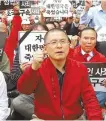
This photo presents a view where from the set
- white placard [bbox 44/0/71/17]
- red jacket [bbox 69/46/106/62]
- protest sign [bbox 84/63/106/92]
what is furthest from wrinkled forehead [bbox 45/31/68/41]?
white placard [bbox 44/0/71/17]

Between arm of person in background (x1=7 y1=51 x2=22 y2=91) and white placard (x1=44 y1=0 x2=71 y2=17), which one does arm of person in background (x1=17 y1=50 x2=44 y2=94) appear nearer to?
arm of person in background (x1=7 y1=51 x2=22 y2=91)

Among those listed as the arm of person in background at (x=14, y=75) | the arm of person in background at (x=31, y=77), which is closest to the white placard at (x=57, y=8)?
the arm of person in background at (x=14, y=75)

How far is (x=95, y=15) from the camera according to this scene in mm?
6406

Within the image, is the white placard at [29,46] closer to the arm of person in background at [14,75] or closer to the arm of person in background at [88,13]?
the arm of person in background at [14,75]

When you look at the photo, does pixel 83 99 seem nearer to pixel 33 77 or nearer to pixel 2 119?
pixel 33 77

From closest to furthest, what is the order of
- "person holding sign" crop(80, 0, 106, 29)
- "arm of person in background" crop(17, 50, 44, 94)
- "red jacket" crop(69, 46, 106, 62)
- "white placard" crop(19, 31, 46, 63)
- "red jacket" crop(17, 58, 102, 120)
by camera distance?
"arm of person in background" crop(17, 50, 44, 94)
"red jacket" crop(17, 58, 102, 120)
"white placard" crop(19, 31, 46, 63)
"red jacket" crop(69, 46, 106, 62)
"person holding sign" crop(80, 0, 106, 29)

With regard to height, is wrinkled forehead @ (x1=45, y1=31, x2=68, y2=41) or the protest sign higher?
wrinkled forehead @ (x1=45, y1=31, x2=68, y2=41)

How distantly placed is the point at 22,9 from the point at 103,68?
4933 millimetres

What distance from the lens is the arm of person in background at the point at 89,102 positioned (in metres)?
2.96

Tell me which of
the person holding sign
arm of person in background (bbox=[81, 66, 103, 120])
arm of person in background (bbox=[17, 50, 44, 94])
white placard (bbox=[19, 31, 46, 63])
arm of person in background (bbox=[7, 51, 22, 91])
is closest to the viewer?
arm of person in background (bbox=[17, 50, 44, 94])

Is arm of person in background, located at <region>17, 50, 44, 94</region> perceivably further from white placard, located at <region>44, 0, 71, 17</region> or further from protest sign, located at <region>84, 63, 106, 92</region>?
white placard, located at <region>44, 0, 71, 17</region>

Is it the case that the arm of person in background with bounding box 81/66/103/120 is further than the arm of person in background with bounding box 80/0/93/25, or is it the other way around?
the arm of person in background with bounding box 80/0/93/25

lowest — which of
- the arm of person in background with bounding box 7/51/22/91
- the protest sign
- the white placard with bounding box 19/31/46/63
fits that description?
the arm of person in background with bounding box 7/51/22/91

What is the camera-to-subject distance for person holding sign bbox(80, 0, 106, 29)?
6289 millimetres
